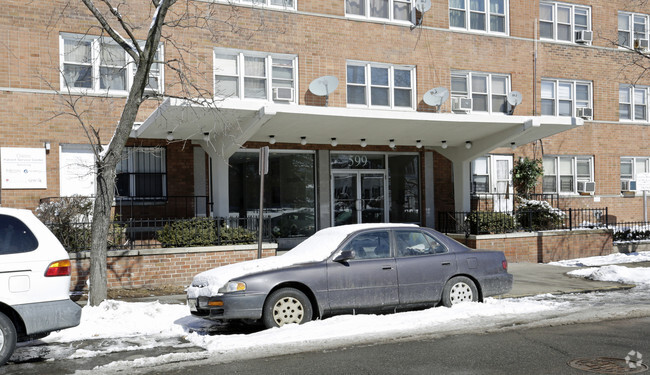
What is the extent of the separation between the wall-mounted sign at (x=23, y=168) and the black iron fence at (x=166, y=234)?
2387 millimetres

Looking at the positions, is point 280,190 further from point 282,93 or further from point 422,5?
point 422,5

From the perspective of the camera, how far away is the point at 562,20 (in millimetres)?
22688

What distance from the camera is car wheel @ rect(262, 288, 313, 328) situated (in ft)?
28.4

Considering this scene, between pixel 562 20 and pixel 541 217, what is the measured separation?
7.79m

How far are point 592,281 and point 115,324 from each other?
10161 mm

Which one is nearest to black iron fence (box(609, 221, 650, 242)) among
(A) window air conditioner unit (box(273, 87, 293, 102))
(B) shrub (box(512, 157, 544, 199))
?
(B) shrub (box(512, 157, 544, 199))

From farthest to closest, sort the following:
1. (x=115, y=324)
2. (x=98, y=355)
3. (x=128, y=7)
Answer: (x=128, y=7) < (x=115, y=324) < (x=98, y=355)

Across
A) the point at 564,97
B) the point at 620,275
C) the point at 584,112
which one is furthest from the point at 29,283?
the point at 584,112

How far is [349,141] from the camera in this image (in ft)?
59.1

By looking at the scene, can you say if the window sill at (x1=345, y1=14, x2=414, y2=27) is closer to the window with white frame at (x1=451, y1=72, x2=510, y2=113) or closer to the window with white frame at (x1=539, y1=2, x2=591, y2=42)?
the window with white frame at (x1=451, y1=72, x2=510, y2=113)

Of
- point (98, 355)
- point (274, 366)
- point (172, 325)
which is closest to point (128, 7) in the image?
point (172, 325)

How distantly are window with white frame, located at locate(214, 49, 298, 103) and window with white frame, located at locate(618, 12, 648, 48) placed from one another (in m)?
13.0

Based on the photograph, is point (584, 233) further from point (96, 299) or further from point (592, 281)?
point (96, 299)

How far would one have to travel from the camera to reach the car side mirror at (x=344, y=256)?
9211 millimetres
